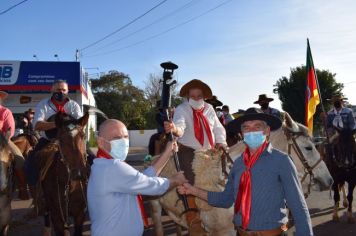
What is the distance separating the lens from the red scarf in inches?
124

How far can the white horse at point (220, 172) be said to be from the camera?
16.3ft

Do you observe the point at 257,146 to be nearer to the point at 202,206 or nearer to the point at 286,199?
the point at 286,199

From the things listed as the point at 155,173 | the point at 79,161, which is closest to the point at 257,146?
the point at 155,173

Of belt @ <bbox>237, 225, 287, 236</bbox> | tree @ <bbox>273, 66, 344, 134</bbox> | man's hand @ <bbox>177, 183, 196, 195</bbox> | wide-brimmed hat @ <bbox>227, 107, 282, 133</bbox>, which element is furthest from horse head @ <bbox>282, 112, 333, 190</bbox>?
tree @ <bbox>273, 66, 344, 134</bbox>

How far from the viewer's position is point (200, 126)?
17.4 ft

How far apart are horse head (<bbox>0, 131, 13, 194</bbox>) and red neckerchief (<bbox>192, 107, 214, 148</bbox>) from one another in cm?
298

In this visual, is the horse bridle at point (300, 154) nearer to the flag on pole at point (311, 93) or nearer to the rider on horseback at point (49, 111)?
the rider on horseback at point (49, 111)

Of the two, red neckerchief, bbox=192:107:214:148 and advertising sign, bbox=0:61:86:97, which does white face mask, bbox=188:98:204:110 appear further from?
advertising sign, bbox=0:61:86:97

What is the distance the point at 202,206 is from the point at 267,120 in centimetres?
188

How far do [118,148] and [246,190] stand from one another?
1.12 m

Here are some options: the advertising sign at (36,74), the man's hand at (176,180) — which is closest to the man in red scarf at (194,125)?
→ the man's hand at (176,180)

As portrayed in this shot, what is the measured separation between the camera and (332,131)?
9.76 m

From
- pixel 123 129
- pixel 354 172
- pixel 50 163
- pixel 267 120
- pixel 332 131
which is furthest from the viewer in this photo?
pixel 332 131

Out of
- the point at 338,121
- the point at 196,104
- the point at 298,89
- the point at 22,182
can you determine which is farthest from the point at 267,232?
the point at 298,89
